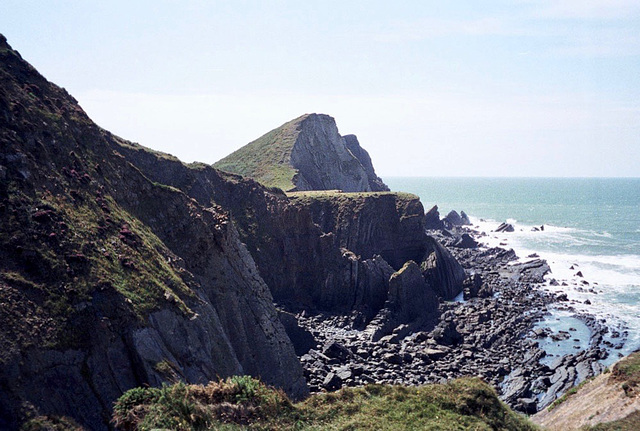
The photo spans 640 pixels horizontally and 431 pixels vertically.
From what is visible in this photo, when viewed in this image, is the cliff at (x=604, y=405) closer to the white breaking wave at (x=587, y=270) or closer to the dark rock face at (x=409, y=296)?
the white breaking wave at (x=587, y=270)

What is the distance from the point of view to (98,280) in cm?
2392

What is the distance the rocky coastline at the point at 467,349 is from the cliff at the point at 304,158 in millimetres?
46012

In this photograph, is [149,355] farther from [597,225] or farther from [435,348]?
[597,225]

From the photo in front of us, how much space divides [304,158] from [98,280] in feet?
307

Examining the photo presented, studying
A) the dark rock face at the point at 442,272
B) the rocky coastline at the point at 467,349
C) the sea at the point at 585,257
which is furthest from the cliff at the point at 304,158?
the rocky coastline at the point at 467,349

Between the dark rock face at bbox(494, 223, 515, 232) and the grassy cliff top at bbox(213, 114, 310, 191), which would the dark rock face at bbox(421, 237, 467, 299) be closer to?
the grassy cliff top at bbox(213, 114, 310, 191)

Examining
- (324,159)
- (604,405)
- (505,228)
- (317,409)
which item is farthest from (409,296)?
(505,228)

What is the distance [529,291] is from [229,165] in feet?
222

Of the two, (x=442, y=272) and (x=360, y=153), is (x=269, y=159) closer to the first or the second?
(x=442, y=272)

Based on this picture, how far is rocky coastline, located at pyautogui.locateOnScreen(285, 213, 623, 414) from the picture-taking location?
4088 cm

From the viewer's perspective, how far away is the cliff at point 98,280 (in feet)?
65.9

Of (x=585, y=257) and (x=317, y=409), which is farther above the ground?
(x=317, y=409)

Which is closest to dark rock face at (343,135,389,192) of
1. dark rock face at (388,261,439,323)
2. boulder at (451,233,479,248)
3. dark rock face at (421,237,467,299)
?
boulder at (451,233,479,248)

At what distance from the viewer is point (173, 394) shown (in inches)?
645
